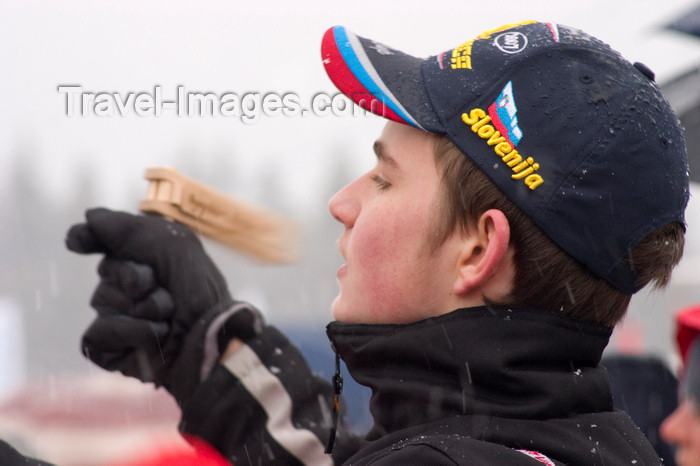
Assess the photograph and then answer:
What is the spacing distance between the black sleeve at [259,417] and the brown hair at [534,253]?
67 cm

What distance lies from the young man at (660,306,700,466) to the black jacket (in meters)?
1.22

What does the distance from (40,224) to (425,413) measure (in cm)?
1026

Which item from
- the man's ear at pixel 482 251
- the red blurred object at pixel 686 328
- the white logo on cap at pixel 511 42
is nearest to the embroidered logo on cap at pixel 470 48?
the white logo on cap at pixel 511 42

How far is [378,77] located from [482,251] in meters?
0.38

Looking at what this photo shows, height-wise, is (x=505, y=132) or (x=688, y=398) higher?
(x=505, y=132)

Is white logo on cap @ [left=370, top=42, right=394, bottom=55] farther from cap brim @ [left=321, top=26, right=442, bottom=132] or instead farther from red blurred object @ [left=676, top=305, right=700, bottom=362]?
red blurred object @ [left=676, top=305, right=700, bottom=362]

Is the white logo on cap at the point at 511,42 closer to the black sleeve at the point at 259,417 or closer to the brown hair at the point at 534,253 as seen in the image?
the brown hair at the point at 534,253

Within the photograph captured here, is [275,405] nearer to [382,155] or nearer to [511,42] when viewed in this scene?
[382,155]

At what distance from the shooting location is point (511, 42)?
4.11 ft

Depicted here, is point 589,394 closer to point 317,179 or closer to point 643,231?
point 643,231

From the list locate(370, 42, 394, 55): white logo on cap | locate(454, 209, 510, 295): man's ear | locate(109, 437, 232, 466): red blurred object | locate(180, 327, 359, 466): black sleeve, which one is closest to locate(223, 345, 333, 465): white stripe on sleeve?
locate(180, 327, 359, 466): black sleeve

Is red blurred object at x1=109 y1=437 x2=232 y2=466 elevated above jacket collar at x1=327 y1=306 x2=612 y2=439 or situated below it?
below

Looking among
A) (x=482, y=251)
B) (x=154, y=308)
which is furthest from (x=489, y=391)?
(x=154, y=308)

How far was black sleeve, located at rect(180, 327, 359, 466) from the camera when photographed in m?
1.64
